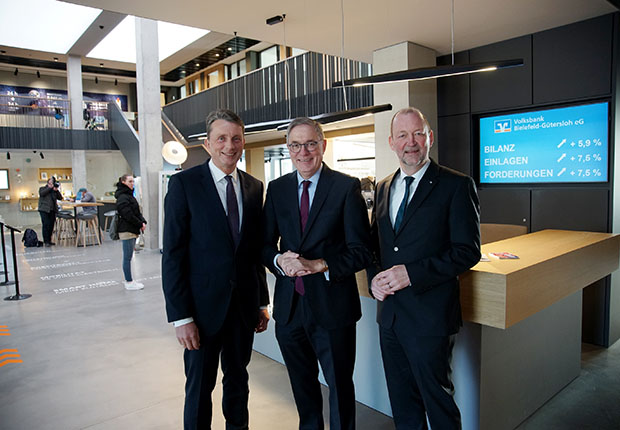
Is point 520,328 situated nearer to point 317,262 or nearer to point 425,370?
point 425,370

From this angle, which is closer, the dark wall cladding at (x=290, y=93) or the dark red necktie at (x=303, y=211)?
the dark red necktie at (x=303, y=211)

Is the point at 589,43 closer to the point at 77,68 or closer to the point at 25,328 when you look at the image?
the point at 25,328

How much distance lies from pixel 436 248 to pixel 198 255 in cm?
114

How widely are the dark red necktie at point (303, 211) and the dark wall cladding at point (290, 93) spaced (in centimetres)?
706

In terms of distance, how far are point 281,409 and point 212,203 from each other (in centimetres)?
174

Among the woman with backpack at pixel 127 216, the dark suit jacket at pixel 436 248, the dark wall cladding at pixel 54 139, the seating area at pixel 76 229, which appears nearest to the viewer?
the dark suit jacket at pixel 436 248

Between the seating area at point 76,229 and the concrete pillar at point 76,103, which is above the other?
the concrete pillar at point 76,103

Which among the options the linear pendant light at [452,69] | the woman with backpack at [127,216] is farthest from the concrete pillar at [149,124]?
the linear pendant light at [452,69]

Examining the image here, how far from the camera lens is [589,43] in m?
4.31

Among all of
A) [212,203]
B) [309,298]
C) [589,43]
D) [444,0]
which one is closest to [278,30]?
[444,0]

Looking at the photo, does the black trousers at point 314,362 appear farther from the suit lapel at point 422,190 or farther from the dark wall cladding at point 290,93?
the dark wall cladding at point 290,93

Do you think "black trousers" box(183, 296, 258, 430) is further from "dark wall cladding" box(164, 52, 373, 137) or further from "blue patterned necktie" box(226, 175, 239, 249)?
"dark wall cladding" box(164, 52, 373, 137)

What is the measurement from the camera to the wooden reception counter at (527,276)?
7.20 ft

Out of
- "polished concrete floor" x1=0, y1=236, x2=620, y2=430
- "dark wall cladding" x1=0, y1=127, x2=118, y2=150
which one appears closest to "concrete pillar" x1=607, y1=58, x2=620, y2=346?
"polished concrete floor" x1=0, y1=236, x2=620, y2=430
